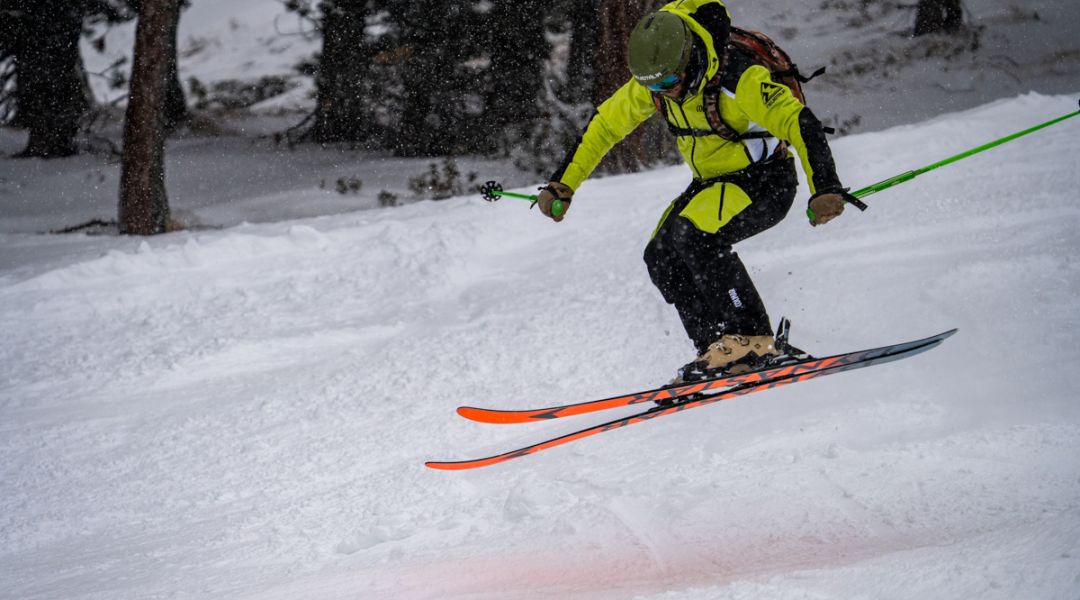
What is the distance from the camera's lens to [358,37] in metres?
14.6

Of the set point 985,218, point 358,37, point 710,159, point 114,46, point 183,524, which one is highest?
point 114,46

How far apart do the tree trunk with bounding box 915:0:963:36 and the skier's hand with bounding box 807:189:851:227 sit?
15557 mm

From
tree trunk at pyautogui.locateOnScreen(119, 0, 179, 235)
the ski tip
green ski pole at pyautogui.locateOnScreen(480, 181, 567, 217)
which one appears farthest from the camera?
Result: tree trunk at pyautogui.locateOnScreen(119, 0, 179, 235)

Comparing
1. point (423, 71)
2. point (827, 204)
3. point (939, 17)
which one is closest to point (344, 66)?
point (423, 71)

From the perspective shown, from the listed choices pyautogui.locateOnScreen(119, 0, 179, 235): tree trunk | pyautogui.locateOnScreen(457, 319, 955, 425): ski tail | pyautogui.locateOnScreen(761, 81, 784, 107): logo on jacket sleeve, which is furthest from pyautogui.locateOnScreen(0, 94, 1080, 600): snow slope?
pyautogui.locateOnScreen(119, 0, 179, 235): tree trunk

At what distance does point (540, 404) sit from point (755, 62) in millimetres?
2239

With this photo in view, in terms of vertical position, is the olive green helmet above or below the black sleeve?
above

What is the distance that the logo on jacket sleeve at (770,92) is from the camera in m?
3.83

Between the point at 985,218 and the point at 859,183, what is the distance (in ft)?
3.52

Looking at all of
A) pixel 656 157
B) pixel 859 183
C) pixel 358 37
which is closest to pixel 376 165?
pixel 358 37

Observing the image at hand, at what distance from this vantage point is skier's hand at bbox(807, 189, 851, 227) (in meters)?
3.72

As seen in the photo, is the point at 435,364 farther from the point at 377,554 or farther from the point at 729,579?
the point at 729,579

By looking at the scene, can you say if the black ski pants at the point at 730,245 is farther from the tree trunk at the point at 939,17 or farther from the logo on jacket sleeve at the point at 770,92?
the tree trunk at the point at 939,17

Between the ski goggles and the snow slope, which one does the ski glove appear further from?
the snow slope
